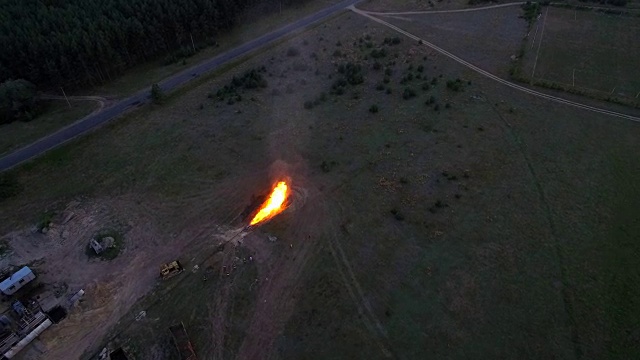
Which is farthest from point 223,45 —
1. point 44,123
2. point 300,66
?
point 44,123

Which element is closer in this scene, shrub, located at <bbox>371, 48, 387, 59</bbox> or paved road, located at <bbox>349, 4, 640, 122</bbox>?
paved road, located at <bbox>349, 4, 640, 122</bbox>

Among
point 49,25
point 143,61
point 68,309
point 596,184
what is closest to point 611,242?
point 596,184

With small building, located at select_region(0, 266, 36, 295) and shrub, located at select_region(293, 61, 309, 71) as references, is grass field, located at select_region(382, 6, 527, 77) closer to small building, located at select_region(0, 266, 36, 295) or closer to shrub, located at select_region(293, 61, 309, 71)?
shrub, located at select_region(293, 61, 309, 71)

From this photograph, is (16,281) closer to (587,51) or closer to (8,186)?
(8,186)

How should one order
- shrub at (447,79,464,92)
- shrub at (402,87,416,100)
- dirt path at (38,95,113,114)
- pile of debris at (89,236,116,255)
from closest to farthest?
1. pile of debris at (89,236,116,255)
2. shrub at (402,87,416,100)
3. shrub at (447,79,464,92)
4. dirt path at (38,95,113,114)

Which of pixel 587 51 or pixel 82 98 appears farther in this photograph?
pixel 587 51

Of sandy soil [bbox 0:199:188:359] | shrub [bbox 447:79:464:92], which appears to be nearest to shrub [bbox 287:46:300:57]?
shrub [bbox 447:79:464:92]

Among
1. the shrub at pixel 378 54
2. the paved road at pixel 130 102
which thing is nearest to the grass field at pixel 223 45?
the paved road at pixel 130 102
